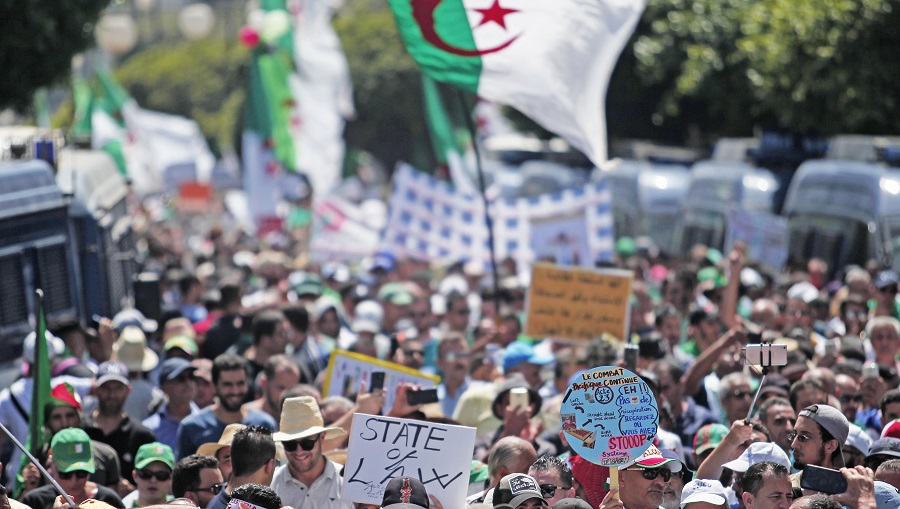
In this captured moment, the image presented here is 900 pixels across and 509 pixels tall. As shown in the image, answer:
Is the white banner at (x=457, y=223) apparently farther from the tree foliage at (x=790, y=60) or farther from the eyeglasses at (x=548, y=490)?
the eyeglasses at (x=548, y=490)

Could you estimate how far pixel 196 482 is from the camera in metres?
6.66

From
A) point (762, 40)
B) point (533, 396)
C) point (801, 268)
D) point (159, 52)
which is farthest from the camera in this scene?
point (159, 52)

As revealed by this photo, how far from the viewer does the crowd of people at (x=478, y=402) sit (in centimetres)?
623

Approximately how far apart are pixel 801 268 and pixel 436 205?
163 inches

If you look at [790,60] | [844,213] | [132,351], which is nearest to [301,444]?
[132,351]

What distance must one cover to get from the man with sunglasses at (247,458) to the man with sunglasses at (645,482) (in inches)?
57.4

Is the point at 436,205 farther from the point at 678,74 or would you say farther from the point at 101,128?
the point at 678,74

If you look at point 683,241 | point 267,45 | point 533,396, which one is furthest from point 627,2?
point 267,45

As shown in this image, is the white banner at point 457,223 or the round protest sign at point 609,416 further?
the white banner at point 457,223

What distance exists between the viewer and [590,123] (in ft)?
33.3

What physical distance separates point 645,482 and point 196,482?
6.53 ft

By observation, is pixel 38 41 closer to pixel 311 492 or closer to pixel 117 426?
pixel 117 426

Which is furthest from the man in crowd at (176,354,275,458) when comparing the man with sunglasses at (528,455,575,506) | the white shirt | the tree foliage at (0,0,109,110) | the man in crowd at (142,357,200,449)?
the tree foliage at (0,0,109,110)

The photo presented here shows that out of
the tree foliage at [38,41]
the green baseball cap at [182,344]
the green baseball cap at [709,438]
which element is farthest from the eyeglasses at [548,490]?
the tree foliage at [38,41]
